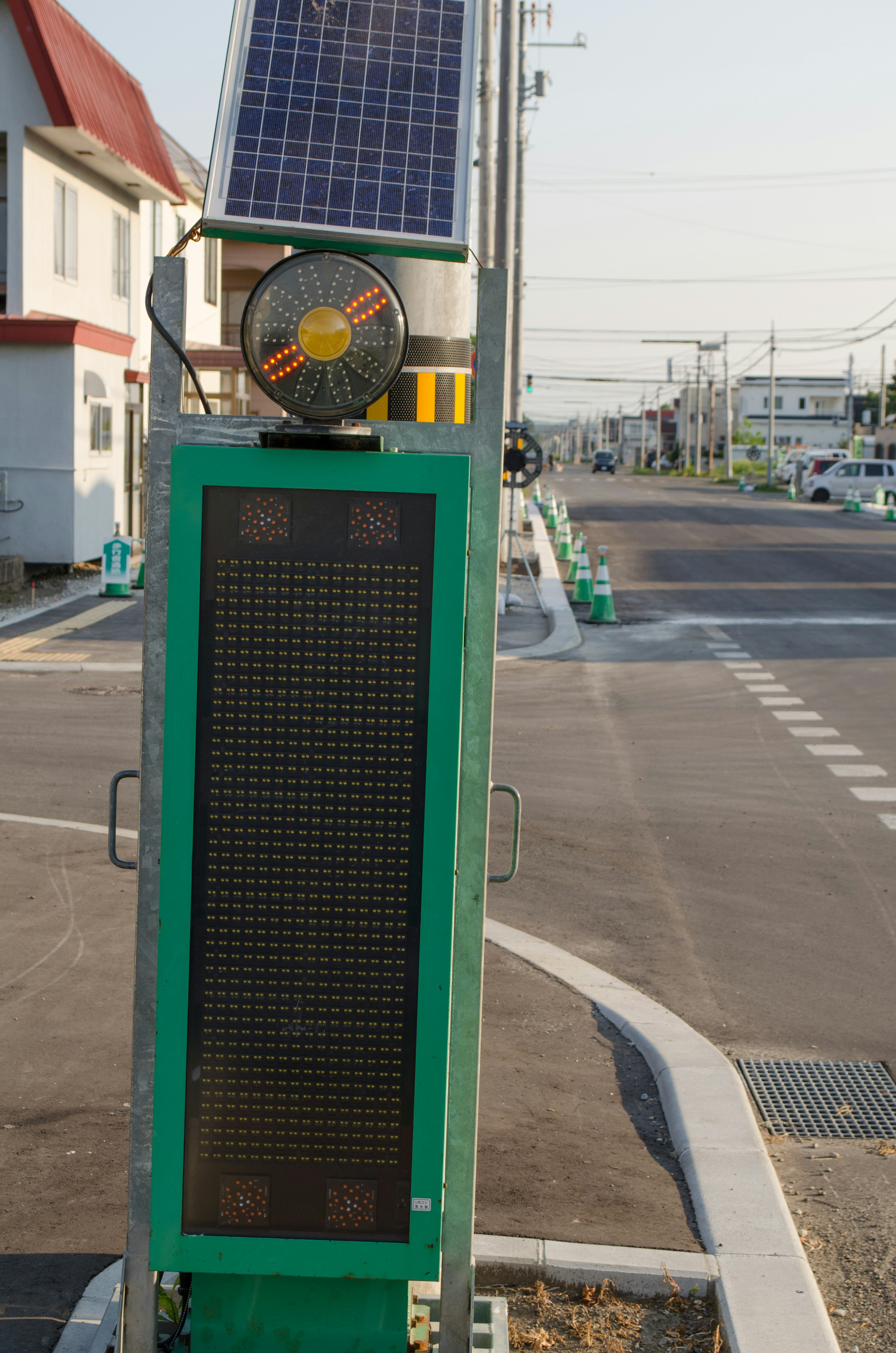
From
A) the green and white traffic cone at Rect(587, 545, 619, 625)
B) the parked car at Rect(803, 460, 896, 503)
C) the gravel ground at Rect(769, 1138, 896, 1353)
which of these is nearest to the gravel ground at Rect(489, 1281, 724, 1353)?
the gravel ground at Rect(769, 1138, 896, 1353)

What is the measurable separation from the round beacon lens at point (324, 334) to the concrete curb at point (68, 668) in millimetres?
12405

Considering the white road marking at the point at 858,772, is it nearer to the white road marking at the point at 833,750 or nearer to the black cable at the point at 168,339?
the white road marking at the point at 833,750

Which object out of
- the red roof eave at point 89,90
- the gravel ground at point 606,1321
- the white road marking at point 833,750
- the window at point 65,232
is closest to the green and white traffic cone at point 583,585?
the white road marking at point 833,750

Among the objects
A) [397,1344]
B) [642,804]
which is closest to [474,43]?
[397,1344]

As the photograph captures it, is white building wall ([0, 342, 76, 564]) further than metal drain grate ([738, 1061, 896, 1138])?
Yes

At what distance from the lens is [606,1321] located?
142 inches

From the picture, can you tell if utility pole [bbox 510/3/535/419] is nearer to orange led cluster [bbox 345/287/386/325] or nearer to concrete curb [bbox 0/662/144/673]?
concrete curb [bbox 0/662/144/673]

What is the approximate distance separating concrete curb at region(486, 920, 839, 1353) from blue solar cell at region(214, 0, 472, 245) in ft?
9.31

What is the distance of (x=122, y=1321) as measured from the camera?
3.16m

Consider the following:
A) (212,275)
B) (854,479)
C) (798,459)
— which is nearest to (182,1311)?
(212,275)

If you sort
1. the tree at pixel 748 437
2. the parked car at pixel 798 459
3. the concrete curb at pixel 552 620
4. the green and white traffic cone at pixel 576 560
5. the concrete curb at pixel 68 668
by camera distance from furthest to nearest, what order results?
the tree at pixel 748 437, the parked car at pixel 798 459, the green and white traffic cone at pixel 576 560, the concrete curb at pixel 552 620, the concrete curb at pixel 68 668

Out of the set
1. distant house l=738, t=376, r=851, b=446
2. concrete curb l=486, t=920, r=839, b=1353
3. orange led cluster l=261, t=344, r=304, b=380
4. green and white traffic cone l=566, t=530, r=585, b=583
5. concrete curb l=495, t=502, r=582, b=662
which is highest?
distant house l=738, t=376, r=851, b=446

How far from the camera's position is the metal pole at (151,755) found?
9.76ft

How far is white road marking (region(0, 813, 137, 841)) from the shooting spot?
8695 millimetres
